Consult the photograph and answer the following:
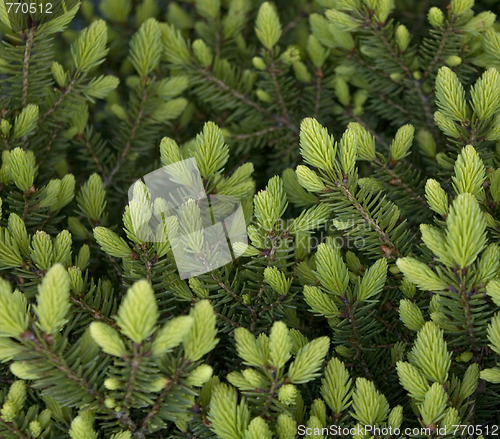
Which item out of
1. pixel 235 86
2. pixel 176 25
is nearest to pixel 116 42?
pixel 176 25

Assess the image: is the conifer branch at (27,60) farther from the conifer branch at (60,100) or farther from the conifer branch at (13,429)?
the conifer branch at (13,429)

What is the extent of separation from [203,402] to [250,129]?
0.59 meters

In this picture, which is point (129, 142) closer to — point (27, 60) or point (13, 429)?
point (27, 60)

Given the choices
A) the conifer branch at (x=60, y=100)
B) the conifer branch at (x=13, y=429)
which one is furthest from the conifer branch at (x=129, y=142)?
the conifer branch at (x=13, y=429)

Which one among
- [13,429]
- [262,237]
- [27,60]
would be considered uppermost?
[27,60]

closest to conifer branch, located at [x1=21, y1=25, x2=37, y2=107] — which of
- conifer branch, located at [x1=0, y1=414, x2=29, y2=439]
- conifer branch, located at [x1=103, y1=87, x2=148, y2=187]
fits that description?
conifer branch, located at [x1=103, y1=87, x2=148, y2=187]

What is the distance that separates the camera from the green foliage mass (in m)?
0.66

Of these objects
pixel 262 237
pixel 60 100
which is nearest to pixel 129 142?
pixel 60 100

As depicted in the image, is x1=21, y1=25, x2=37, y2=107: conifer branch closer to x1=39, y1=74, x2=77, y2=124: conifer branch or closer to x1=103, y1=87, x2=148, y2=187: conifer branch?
x1=39, y1=74, x2=77, y2=124: conifer branch

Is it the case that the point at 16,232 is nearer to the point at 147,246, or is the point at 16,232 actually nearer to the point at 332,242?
the point at 147,246

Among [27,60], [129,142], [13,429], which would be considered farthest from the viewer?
[129,142]

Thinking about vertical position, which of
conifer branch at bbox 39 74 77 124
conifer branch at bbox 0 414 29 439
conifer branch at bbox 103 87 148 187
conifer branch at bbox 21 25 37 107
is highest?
conifer branch at bbox 21 25 37 107

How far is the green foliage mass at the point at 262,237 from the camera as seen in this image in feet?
2.16

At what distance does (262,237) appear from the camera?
784 millimetres
